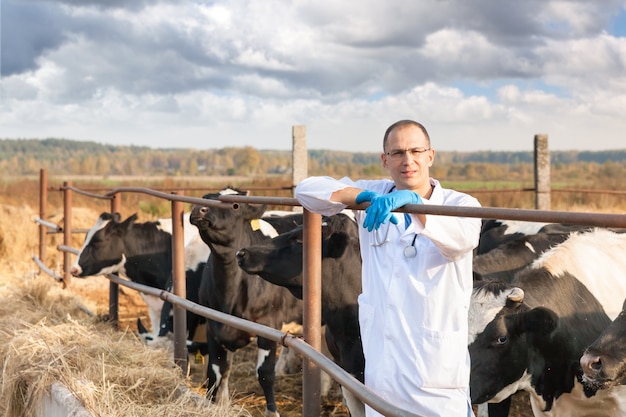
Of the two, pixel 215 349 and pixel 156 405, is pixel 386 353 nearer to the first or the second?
pixel 156 405

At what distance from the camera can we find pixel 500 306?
4035mm

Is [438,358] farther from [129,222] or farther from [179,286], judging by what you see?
[129,222]

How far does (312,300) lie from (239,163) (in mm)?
91174

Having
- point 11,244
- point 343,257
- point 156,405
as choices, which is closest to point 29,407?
point 156,405

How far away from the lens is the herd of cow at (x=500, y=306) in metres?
4.01

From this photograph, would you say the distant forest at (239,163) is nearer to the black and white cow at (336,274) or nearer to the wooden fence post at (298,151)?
the wooden fence post at (298,151)

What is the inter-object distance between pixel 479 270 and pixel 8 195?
67.5 feet

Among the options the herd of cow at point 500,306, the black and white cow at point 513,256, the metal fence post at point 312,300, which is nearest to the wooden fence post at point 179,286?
the herd of cow at point 500,306

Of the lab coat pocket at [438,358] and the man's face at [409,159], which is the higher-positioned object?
the man's face at [409,159]

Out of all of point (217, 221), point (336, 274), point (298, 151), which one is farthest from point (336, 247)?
point (298, 151)

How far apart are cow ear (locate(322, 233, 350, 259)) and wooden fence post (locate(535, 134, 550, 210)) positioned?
7.34 m

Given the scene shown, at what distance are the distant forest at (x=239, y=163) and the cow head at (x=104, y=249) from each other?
39.3 m

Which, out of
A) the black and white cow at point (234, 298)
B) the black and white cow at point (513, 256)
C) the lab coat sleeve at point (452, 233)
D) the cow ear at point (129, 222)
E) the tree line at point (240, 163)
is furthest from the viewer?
the tree line at point (240, 163)

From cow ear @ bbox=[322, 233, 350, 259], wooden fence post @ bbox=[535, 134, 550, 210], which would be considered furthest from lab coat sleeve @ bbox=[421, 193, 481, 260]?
wooden fence post @ bbox=[535, 134, 550, 210]
